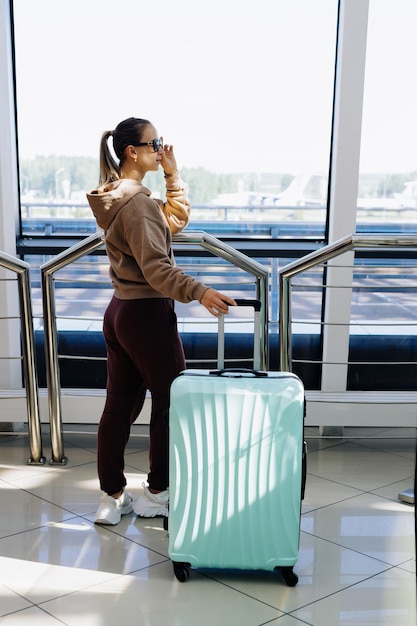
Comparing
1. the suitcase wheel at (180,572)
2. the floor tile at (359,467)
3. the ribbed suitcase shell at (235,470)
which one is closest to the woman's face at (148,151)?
the ribbed suitcase shell at (235,470)

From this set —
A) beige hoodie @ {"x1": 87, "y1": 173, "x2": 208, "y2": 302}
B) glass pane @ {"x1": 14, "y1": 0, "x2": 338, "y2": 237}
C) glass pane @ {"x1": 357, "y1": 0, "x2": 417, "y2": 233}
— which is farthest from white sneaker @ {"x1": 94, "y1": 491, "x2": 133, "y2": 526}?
glass pane @ {"x1": 357, "y1": 0, "x2": 417, "y2": 233}

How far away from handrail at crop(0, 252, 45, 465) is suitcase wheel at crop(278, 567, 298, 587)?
1.46 metres

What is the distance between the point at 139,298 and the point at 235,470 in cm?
67

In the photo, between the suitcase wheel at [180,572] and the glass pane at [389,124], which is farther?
the glass pane at [389,124]

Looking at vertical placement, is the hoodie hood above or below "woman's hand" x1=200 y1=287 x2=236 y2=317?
above

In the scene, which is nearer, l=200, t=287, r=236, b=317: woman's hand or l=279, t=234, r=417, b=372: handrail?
l=200, t=287, r=236, b=317: woman's hand

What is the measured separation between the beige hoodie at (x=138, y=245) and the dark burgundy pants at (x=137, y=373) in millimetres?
70

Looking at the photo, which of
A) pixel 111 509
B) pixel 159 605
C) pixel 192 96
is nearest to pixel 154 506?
pixel 111 509

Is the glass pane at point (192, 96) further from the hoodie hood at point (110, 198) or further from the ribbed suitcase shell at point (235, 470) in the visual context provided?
the ribbed suitcase shell at point (235, 470)

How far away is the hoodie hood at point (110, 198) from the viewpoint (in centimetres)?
255

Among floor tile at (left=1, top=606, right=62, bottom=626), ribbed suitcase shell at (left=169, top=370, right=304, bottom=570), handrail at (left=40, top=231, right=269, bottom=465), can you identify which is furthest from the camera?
handrail at (left=40, top=231, right=269, bottom=465)

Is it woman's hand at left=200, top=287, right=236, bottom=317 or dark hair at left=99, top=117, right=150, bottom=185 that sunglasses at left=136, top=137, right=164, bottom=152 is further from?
woman's hand at left=200, top=287, right=236, bottom=317

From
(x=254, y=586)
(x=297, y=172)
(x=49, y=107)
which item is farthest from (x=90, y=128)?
(x=254, y=586)

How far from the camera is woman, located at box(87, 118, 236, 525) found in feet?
8.14
